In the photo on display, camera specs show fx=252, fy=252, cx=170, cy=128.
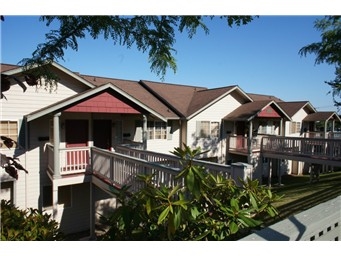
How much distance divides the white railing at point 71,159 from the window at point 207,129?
776 cm

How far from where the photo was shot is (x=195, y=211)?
296 cm

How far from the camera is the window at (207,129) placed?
15625 millimetres

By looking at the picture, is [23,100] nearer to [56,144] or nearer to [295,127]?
[56,144]

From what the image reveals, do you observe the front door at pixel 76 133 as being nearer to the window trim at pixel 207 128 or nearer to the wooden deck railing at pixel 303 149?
the window trim at pixel 207 128

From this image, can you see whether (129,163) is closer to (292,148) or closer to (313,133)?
(292,148)

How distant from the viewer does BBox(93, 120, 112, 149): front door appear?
36.3ft

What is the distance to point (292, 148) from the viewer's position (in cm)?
1452

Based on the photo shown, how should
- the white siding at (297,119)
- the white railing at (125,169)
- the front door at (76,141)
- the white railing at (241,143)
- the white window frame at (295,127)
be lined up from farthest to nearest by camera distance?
the white window frame at (295,127), the white siding at (297,119), the white railing at (241,143), the front door at (76,141), the white railing at (125,169)

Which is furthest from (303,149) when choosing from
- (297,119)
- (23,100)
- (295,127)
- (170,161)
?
(23,100)

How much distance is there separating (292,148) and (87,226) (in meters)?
11.6

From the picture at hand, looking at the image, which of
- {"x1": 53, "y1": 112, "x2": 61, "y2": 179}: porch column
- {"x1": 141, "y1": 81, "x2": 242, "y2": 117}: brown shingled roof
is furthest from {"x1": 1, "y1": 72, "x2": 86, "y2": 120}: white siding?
{"x1": 141, "y1": 81, "x2": 242, "y2": 117}: brown shingled roof

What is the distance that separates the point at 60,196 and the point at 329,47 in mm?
10440

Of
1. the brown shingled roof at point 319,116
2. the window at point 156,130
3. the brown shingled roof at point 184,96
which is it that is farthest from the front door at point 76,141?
the brown shingled roof at point 319,116
